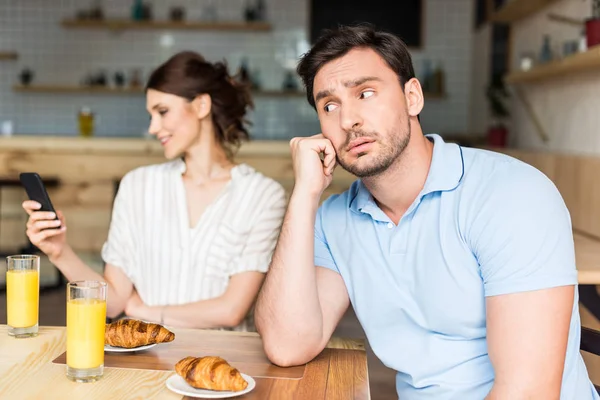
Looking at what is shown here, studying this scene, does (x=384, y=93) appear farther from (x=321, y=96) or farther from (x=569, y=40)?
(x=569, y=40)

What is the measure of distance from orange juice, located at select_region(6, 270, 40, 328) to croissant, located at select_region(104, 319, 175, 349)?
0.58 ft

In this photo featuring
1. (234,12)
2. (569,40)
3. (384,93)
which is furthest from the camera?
(234,12)

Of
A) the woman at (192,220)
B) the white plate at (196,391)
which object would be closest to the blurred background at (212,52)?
the woman at (192,220)

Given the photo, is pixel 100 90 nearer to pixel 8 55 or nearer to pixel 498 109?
pixel 8 55

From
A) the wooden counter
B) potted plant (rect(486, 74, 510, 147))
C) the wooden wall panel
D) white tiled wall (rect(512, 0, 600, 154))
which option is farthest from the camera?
potted plant (rect(486, 74, 510, 147))

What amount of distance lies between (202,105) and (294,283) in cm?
94

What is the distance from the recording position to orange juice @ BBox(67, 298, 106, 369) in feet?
3.76

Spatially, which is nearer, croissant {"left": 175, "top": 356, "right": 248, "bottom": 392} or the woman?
croissant {"left": 175, "top": 356, "right": 248, "bottom": 392}

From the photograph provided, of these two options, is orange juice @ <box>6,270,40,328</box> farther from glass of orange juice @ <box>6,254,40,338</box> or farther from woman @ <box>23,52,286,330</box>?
woman @ <box>23,52,286,330</box>

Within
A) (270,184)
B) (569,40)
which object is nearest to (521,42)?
(569,40)

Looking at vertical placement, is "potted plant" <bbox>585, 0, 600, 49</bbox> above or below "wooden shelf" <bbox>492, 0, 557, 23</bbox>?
below

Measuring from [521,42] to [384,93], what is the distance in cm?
355

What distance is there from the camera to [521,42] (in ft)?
15.4

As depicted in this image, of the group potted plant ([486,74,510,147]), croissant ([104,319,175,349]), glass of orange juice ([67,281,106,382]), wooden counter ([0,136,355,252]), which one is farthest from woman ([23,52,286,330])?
potted plant ([486,74,510,147])
